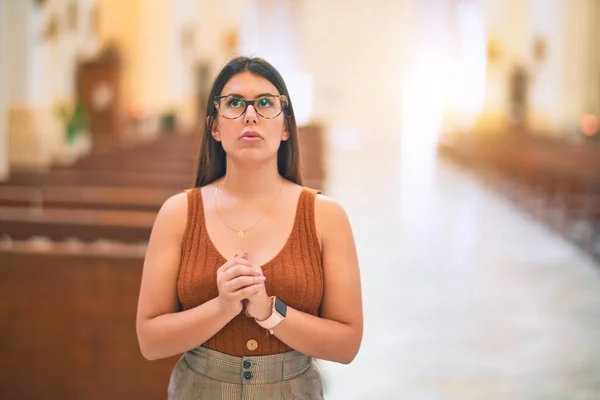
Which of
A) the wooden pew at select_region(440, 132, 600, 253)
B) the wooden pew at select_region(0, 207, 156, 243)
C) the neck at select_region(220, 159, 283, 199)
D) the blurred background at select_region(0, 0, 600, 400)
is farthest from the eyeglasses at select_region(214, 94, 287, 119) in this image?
the wooden pew at select_region(440, 132, 600, 253)

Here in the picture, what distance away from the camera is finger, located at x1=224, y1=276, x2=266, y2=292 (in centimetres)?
156

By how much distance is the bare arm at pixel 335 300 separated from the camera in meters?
1.72

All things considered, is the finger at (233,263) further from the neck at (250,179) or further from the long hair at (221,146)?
the long hair at (221,146)

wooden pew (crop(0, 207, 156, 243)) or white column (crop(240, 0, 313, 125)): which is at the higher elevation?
white column (crop(240, 0, 313, 125))

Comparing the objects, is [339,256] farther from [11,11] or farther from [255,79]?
[11,11]

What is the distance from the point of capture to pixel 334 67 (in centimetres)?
3170

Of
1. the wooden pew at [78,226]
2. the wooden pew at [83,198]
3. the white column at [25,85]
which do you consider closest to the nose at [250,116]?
the wooden pew at [78,226]

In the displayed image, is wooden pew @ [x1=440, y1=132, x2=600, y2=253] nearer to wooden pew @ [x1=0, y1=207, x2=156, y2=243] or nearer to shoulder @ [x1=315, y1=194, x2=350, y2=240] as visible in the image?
wooden pew @ [x1=0, y1=207, x2=156, y2=243]

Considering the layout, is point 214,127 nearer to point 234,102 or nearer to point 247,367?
point 234,102

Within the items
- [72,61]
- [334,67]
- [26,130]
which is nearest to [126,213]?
[26,130]

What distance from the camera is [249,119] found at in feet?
5.60

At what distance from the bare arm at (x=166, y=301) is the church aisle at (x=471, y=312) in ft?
8.36

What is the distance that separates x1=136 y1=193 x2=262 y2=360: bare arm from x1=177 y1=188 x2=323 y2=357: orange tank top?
0.03 metres

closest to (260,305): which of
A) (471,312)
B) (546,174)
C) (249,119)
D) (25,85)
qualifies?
(249,119)
